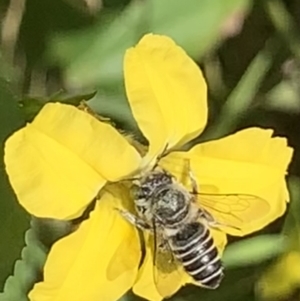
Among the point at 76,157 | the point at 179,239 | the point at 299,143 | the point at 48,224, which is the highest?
the point at 76,157

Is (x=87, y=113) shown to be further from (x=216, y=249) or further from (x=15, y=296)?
(x=15, y=296)

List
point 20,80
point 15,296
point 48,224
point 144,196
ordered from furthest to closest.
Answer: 1. point 20,80
2. point 48,224
3. point 15,296
4. point 144,196

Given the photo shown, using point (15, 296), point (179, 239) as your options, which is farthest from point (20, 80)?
point (179, 239)

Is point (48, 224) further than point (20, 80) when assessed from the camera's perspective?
No

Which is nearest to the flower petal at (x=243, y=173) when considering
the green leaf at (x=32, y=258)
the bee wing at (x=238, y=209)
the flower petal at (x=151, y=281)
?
the bee wing at (x=238, y=209)

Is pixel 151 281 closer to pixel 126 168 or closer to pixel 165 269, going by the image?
pixel 165 269

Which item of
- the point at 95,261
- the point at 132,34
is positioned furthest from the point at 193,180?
the point at 132,34

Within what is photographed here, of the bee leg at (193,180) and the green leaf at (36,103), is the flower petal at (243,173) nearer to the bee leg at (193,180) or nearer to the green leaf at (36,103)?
the bee leg at (193,180)
